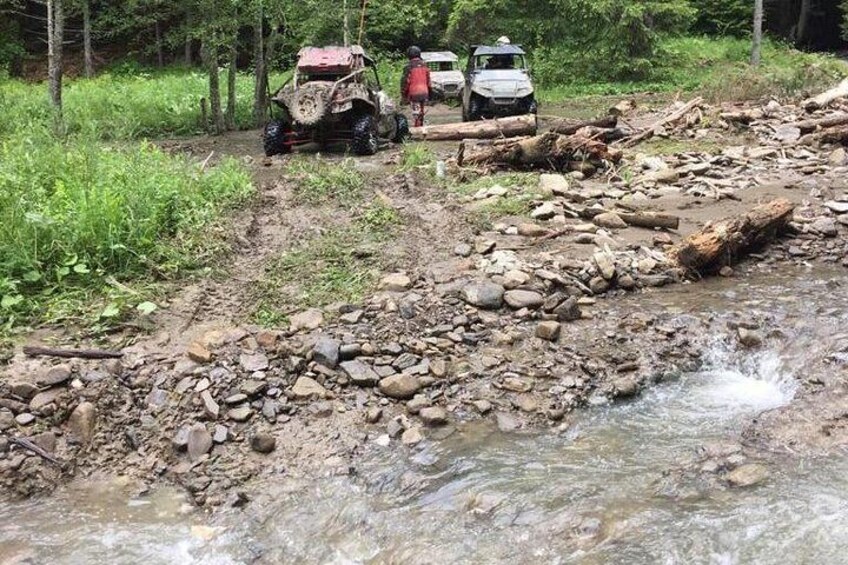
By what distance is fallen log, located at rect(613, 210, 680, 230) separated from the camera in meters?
8.74

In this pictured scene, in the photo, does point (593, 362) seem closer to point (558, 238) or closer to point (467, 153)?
point (558, 238)

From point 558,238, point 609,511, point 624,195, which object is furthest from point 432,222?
point 609,511

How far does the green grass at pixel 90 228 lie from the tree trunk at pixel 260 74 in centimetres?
793

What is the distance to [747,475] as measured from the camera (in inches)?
171

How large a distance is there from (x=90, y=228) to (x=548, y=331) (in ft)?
14.1

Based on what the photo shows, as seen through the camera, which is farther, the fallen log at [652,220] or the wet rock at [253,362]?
the fallen log at [652,220]

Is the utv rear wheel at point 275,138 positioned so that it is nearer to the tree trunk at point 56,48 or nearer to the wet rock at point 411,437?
the tree trunk at point 56,48

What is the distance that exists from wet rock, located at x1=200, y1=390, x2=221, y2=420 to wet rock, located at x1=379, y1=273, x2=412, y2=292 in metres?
2.19

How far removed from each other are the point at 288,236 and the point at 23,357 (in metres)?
3.51

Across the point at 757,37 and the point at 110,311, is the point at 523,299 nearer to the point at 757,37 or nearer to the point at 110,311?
the point at 110,311

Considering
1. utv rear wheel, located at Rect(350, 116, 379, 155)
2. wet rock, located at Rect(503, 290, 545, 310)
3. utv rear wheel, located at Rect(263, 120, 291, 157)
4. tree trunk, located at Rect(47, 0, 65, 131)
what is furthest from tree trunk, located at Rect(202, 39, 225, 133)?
wet rock, located at Rect(503, 290, 545, 310)

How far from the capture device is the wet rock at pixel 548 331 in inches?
241

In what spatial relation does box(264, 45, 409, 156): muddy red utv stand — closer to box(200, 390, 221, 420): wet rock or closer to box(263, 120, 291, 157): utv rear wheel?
box(263, 120, 291, 157): utv rear wheel

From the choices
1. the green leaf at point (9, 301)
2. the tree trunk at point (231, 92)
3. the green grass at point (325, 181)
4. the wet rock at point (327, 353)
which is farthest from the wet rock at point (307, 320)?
the tree trunk at point (231, 92)
